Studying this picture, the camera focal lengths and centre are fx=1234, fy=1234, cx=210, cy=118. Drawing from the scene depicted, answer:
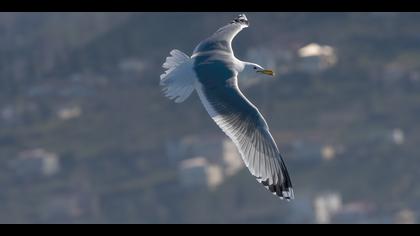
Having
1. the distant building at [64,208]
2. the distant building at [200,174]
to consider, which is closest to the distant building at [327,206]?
the distant building at [200,174]

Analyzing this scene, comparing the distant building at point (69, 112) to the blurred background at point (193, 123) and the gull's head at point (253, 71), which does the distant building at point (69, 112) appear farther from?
the gull's head at point (253, 71)

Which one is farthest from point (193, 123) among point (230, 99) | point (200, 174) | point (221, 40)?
point (230, 99)

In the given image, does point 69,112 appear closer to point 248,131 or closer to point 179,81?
point 248,131

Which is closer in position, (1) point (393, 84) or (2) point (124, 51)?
(1) point (393, 84)

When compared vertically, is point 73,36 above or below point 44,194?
above

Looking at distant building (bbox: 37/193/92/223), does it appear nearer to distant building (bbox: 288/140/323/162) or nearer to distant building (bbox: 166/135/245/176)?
distant building (bbox: 166/135/245/176)

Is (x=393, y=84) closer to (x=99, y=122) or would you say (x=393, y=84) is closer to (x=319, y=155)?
(x=319, y=155)

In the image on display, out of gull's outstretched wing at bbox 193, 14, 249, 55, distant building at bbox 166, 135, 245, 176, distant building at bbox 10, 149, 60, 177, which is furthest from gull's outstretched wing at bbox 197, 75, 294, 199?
distant building at bbox 10, 149, 60, 177
